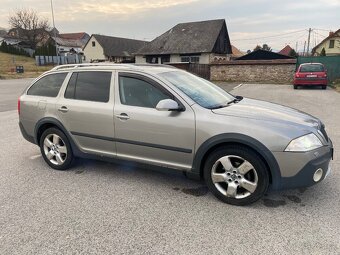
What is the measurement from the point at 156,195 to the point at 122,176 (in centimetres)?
82

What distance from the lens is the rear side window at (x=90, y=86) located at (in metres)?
3.97

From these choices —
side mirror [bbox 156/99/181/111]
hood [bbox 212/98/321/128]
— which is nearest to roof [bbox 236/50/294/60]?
hood [bbox 212/98/321/128]

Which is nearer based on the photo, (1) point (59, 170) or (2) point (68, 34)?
(1) point (59, 170)

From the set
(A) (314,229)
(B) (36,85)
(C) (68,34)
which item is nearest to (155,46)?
(B) (36,85)

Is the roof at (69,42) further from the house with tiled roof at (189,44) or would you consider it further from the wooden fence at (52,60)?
the house with tiled roof at (189,44)

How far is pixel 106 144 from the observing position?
156 inches

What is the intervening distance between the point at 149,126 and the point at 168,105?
0.41 m

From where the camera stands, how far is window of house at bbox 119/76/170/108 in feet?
11.8

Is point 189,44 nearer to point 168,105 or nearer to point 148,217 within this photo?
point 168,105

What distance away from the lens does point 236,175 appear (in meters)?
3.24

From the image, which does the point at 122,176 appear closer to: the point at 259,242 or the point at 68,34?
the point at 259,242

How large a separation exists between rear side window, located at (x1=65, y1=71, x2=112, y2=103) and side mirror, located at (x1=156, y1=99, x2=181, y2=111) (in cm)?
93

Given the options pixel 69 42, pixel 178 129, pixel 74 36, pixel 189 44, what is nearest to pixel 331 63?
pixel 189 44

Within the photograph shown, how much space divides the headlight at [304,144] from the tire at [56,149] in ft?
10.1
